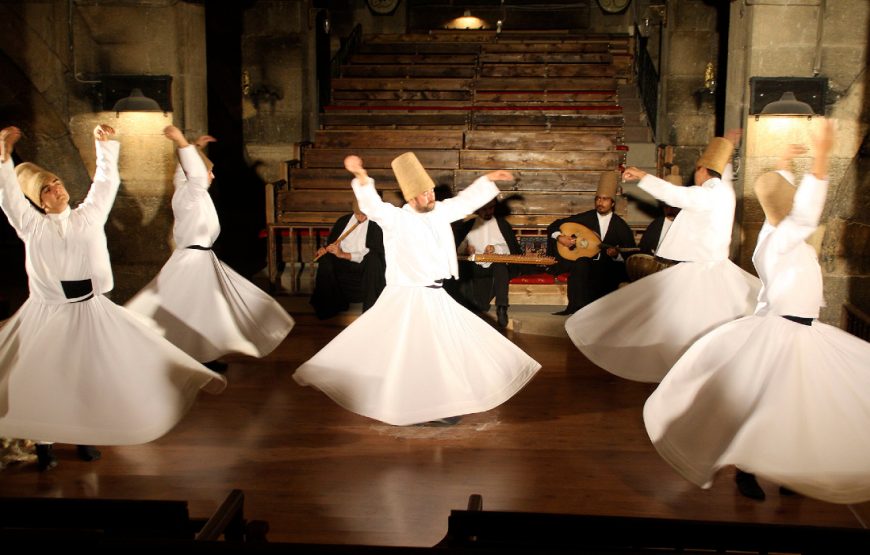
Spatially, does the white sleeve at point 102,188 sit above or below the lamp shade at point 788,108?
below

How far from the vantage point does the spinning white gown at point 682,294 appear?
6.09m

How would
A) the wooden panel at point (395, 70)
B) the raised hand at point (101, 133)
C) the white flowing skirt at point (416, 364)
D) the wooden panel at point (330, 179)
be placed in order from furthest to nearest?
the wooden panel at point (395, 70)
the wooden panel at point (330, 179)
the white flowing skirt at point (416, 364)
the raised hand at point (101, 133)

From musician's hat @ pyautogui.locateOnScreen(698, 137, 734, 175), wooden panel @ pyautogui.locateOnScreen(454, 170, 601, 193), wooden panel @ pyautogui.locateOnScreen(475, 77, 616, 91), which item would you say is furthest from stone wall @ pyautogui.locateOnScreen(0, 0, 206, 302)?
musician's hat @ pyautogui.locateOnScreen(698, 137, 734, 175)

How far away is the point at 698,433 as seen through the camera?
14.8 ft

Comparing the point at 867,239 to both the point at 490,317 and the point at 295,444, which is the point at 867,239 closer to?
the point at 490,317

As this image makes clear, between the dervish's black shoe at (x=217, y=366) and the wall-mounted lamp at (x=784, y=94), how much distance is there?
5051mm

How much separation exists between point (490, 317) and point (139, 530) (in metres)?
5.95

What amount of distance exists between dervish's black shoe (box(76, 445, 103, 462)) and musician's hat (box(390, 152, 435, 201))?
2.31m

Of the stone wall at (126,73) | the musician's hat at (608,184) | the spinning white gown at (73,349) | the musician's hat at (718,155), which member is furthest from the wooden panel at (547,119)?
the spinning white gown at (73,349)

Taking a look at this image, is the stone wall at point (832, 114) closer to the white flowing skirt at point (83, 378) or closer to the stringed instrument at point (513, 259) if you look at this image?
the stringed instrument at point (513, 259)

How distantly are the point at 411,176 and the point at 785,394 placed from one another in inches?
97.1

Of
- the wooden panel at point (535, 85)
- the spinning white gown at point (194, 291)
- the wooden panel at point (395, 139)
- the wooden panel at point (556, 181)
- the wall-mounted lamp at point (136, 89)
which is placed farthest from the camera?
the wooden panel at point (535, 85)

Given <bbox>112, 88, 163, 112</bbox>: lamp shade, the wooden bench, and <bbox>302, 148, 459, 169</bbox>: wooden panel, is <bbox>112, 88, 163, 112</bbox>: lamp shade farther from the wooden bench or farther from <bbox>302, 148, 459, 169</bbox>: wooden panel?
the wooden bench

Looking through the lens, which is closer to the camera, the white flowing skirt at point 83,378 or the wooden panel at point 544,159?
the white flowing skirt at point 83,378
